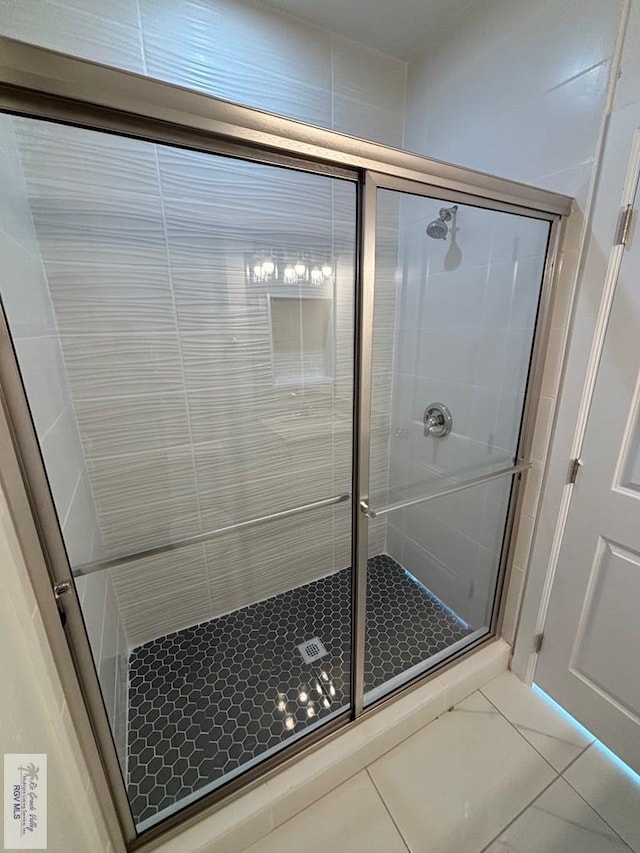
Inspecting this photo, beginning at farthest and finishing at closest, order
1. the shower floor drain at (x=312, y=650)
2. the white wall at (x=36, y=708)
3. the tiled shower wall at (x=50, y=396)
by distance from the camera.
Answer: the shower floor drain at (x=312, y=650), the tiled shower wall at (x=50, y=396), the white wall at (x=36, y=708)

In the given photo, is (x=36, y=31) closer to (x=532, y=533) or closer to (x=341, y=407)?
(x=341, y=407)

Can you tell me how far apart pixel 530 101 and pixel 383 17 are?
66cm

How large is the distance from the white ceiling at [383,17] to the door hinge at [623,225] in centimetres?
100

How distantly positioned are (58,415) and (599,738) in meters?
2.08

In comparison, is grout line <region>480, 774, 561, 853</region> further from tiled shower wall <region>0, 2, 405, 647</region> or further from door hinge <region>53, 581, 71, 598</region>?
door hinge <region>53, 581, 71, 598</region>

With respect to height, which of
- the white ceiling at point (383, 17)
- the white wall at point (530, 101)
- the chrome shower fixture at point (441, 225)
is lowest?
the chrome shower fixture at point (441, 225)

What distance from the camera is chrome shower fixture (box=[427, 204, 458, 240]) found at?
55.6 inches

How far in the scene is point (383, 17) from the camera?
1.30m

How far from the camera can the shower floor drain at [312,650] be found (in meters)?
1.55

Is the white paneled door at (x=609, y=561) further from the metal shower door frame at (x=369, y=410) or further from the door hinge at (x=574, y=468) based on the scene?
the metal shower door frame at (x=369, y=410)

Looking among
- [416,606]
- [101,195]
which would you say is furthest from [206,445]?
[416,606]

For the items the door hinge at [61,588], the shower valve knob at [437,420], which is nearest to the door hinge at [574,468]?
the shower valve knob at [437,420]

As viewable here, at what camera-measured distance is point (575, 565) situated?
1.22 metres

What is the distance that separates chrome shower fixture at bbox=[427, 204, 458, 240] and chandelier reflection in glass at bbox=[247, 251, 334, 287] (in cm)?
45
